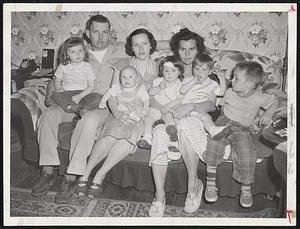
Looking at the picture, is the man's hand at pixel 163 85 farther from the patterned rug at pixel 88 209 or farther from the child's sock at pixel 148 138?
the patterned rug at pixel 88 209

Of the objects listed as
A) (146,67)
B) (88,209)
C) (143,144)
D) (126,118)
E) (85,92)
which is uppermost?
(146,67)

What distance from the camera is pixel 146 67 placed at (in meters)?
1.66

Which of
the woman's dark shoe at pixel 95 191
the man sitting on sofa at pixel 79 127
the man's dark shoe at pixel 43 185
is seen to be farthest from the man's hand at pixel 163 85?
the man's dark shoe at pixel 43 185

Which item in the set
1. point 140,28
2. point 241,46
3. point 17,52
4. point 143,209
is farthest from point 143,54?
point 143,209

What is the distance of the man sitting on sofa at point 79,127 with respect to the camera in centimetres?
163

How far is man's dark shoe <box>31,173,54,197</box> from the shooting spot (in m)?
1.65

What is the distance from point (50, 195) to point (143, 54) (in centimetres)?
67

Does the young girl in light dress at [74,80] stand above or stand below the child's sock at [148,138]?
above

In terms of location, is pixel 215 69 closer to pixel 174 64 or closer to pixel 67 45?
pixel 174 64

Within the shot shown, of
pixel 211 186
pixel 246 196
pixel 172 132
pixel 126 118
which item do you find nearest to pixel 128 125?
pixel 126 118

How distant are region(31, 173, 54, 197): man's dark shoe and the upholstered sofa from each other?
0.18 ft

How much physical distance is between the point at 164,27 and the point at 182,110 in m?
0.34

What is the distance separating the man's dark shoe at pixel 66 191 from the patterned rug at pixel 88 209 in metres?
0.02

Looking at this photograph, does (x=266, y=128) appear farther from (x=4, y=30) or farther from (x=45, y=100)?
(x=4, y=30)
